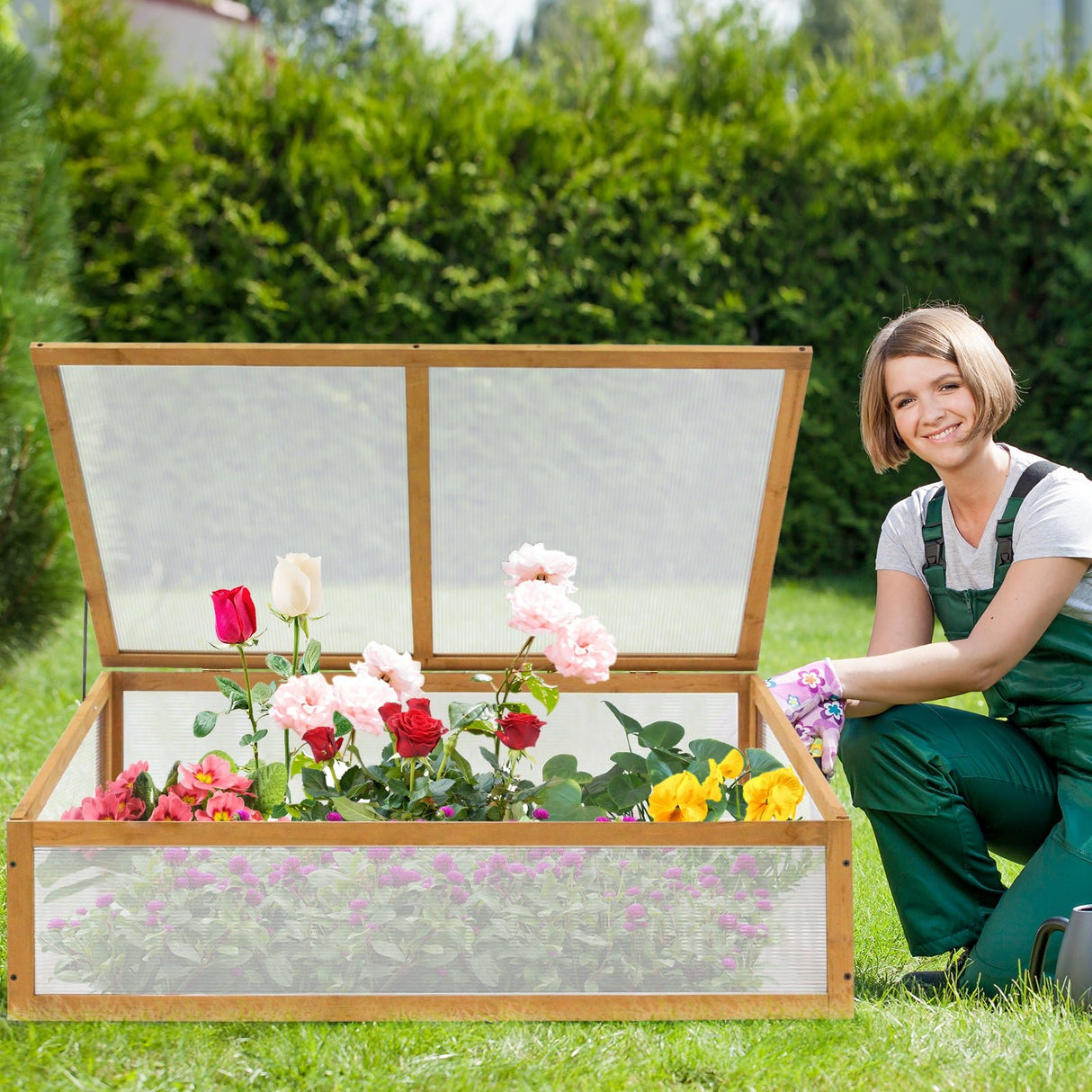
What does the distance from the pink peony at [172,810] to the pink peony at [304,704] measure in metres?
0.19

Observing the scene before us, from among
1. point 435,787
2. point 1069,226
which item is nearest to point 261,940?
point 435,787

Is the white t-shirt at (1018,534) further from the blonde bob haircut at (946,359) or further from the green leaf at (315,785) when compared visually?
the green leaf at (315,785)

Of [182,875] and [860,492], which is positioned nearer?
[182,875]

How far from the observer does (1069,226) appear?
6.61m

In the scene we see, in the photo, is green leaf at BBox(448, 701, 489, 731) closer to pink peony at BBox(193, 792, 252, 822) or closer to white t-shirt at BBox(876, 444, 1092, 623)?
pink peony at BBox(193, 792, 252, 822)

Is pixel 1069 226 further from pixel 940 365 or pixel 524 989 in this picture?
pixel 524 989

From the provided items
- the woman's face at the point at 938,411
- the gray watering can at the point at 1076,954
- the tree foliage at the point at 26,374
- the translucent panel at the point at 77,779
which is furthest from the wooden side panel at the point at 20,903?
the tree foliage at the point at 26,374

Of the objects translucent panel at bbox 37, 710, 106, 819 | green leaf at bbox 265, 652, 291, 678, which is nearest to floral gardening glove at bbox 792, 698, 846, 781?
green leaf at bbox 265, 652, 291, 678

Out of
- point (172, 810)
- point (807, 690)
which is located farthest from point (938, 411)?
point (172, 810)

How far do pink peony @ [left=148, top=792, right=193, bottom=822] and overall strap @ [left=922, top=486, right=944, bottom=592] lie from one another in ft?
4.80

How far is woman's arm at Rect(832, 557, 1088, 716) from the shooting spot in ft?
6.82

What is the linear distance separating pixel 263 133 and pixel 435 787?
5272mm

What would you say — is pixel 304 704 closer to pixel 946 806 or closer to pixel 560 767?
pixel 560 767

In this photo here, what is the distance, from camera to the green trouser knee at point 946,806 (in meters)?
2.15
